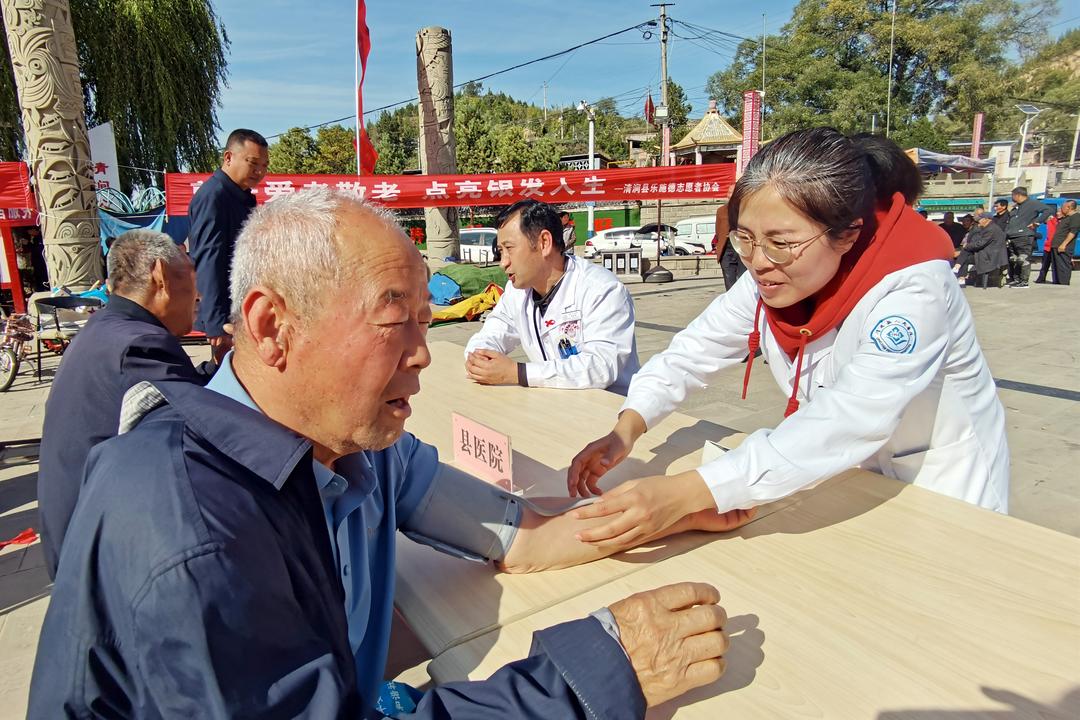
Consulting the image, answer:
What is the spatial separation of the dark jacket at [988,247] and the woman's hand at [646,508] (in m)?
12.6

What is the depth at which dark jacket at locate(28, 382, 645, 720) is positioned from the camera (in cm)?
66

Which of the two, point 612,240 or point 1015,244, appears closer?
point 1015,244

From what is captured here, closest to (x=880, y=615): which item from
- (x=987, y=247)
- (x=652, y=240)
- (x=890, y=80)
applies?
(x=987, y=247)

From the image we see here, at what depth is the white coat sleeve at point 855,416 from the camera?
1.23m

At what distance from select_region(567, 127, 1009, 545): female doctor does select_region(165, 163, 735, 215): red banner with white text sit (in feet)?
24.4

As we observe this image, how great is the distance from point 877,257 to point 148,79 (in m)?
15.3

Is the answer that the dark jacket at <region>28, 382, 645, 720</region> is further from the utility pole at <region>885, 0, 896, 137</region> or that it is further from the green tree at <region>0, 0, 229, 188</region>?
the utility pole at <region>885, 0, 896, 137</region>

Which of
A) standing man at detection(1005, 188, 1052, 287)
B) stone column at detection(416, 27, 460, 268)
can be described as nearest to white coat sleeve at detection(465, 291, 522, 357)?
stone column at detection(416, 27, 460, 268)

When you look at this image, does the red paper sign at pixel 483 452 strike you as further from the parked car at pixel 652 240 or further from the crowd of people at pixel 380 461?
the parked car at pixel 652 240

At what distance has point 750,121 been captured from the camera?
10680 mm

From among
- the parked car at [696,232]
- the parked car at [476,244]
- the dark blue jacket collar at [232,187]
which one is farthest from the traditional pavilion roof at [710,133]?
the dark blue jacket collar at [232,187]

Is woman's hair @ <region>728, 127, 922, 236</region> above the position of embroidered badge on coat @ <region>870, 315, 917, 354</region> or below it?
above

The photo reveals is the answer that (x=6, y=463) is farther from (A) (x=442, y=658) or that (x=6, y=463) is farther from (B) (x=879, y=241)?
(B) (x=879, y=241)

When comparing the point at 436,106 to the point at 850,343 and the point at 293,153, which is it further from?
the point at 293,153
